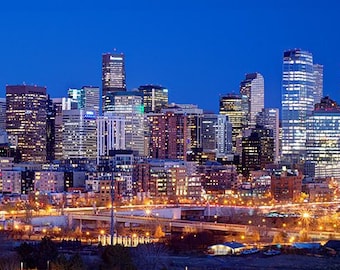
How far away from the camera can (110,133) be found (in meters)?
96.3

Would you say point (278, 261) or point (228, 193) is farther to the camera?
point (228, 193)

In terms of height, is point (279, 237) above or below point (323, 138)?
below

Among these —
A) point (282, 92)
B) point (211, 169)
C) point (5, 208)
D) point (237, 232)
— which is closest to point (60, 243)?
point (237, 232)

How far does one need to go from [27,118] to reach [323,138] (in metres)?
32.5

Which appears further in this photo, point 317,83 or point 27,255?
point 317,83

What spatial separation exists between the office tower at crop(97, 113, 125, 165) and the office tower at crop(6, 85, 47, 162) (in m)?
6.76

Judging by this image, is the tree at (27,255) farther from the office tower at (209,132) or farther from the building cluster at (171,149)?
the office tower at (209,132)

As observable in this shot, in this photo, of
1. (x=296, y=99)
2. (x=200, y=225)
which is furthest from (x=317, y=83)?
(x=200, y=225)

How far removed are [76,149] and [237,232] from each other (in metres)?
53.4

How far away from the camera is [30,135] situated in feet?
299

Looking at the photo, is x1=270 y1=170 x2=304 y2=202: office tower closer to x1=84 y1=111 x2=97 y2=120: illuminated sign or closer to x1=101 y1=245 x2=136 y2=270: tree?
x1=84 y1=111 x2=97 y2=120: illuminated sign

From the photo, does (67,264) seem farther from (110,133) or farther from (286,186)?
(110,133)

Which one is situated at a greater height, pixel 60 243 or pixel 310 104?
pixel 310 104

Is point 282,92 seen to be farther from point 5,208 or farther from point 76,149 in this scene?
point 5,208
